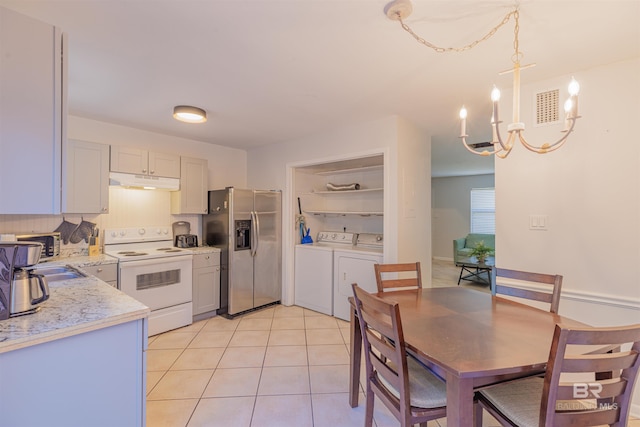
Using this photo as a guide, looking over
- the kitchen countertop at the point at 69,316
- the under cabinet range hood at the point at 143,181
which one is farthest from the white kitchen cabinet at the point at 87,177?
the kitchen countertop at the point at 69,316

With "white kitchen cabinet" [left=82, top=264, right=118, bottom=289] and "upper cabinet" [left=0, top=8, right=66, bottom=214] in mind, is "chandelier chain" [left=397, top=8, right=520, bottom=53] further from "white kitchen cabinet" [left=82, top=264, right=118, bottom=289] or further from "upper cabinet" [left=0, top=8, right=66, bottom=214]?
"white kitchen cabinet" [left=82, top=264, right=118, bottom=289]

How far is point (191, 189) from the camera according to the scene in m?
3.77

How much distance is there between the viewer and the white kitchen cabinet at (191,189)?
3.68 meters

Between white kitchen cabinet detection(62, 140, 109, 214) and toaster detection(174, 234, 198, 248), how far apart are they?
2.97 ft

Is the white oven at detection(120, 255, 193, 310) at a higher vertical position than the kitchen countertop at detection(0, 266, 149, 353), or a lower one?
lower

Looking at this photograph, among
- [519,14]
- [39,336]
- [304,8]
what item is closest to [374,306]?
[39,336]

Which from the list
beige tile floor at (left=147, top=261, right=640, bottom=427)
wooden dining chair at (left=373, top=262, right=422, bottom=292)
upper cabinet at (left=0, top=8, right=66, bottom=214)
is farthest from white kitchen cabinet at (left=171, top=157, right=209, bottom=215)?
wooden dining chair at (left=373, top=262, right=422, bottom=292)

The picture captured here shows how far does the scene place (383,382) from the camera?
5.03ft

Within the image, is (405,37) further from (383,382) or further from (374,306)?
(383,382)

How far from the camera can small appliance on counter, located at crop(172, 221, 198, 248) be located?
3.78m

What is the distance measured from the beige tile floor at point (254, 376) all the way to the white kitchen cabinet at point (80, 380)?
698 millimetres

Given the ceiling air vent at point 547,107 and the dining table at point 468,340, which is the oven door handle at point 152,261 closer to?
the dining table at point 468,340

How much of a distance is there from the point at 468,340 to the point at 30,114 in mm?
2184

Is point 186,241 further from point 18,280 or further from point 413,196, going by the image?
point 413,196
